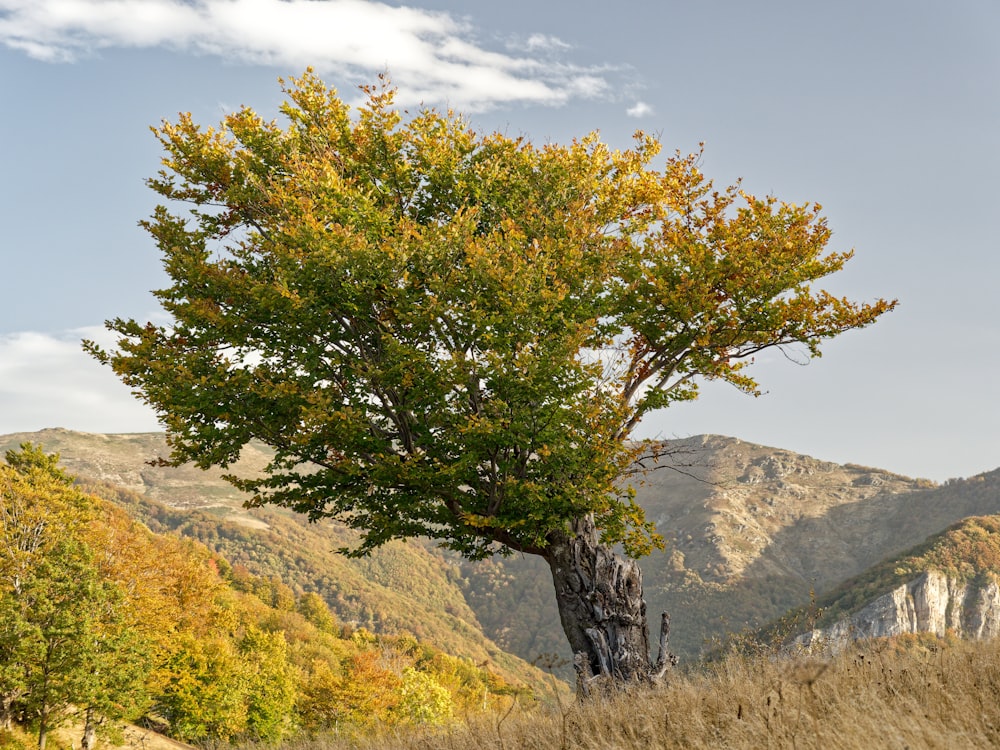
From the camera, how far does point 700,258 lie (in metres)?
14.6

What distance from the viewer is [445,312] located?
12.4 meters

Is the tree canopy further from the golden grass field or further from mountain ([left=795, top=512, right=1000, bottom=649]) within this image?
mountain ([left=795, top=512, right=1000, bottom=649])

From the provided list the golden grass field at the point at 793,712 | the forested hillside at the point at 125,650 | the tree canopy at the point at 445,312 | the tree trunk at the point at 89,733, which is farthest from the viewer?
the tree trunk at the point at 89,733

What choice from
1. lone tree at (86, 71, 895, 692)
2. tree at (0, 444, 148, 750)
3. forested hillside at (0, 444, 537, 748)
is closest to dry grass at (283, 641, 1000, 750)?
lone tree at (86, 71, 895, 692)

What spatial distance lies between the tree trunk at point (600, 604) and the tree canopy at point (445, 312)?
0.97 metres

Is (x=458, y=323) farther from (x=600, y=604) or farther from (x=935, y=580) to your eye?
(x=935, y=580)

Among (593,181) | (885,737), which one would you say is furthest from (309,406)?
(885,737)

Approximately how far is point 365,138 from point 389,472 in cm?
724

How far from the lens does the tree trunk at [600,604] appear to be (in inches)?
568

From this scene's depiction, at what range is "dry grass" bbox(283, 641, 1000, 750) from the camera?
5961 millimetres

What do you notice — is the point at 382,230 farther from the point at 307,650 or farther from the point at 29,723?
the point at 307,650

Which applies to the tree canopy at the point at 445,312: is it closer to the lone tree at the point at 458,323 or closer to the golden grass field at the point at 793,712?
the lone tree at the point at 458,323

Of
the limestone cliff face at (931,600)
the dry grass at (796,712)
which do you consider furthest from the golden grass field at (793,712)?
the limestone cliff face at (931,600)

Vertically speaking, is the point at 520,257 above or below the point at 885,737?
above
